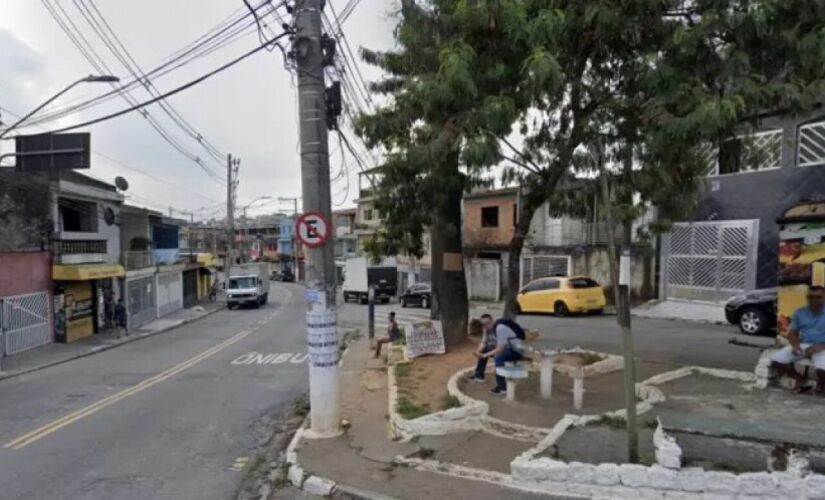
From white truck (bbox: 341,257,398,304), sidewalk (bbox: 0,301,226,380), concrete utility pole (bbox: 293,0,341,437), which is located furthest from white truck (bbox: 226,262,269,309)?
concrete utility pole (bbox: 293,0,341,437)

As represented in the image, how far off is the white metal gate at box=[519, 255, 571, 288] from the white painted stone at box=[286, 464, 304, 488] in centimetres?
2450

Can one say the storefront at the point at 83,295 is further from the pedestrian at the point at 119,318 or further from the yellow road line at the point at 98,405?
the yellow road line at the point at 98,405

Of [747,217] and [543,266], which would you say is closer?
[747,217]

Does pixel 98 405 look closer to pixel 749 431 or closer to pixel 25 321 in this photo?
pixel 749 431

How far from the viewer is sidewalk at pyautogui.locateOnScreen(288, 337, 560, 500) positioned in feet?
19.0

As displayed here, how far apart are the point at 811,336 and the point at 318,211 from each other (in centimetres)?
647

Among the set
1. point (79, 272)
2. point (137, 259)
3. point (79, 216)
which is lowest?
point (79, 272)

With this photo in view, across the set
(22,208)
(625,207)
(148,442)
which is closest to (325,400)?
(148,442)

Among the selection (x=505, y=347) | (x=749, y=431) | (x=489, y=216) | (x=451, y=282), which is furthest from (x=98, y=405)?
(x=489, y=216)

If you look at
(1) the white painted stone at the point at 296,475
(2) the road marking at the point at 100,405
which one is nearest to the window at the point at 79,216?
(2) the road marking at the point at 100,405

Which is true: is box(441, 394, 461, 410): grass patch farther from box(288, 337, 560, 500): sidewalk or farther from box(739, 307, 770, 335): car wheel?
box(739, 307, 770, 335): car wheel

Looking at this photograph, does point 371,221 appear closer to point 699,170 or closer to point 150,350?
point 150,350

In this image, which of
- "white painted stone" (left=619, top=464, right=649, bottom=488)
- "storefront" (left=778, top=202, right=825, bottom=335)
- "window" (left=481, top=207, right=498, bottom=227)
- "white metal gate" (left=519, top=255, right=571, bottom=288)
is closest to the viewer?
"white painted stone" (left=619, top=464, right=649, bottom=488)

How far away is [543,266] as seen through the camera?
31.5m
